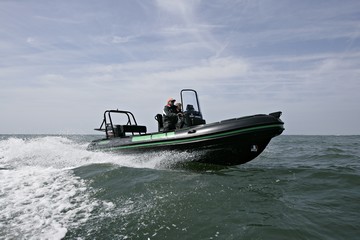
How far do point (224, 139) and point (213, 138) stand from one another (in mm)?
264

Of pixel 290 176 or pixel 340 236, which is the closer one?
pixel 340 236

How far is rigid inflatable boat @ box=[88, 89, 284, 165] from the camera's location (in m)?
6.54

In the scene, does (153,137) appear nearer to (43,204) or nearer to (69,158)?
(69,158)

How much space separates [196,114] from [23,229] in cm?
582

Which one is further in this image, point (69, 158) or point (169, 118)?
point (69, 158)

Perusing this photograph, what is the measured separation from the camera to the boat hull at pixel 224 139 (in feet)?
21.4

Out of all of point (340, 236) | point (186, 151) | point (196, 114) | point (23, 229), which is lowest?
point (340, 236)

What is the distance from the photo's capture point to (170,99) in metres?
8.29

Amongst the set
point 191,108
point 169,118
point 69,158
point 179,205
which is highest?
point 191,108

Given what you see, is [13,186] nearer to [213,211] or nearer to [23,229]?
[23,229]

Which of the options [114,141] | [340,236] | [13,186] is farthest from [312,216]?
[114,141]

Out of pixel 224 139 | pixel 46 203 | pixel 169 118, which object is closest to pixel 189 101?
pixel 169 118

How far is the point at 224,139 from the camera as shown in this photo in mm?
6711

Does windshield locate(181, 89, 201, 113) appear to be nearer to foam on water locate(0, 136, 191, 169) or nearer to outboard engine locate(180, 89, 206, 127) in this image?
outboard engine locate(180, 89, 206, 127)
